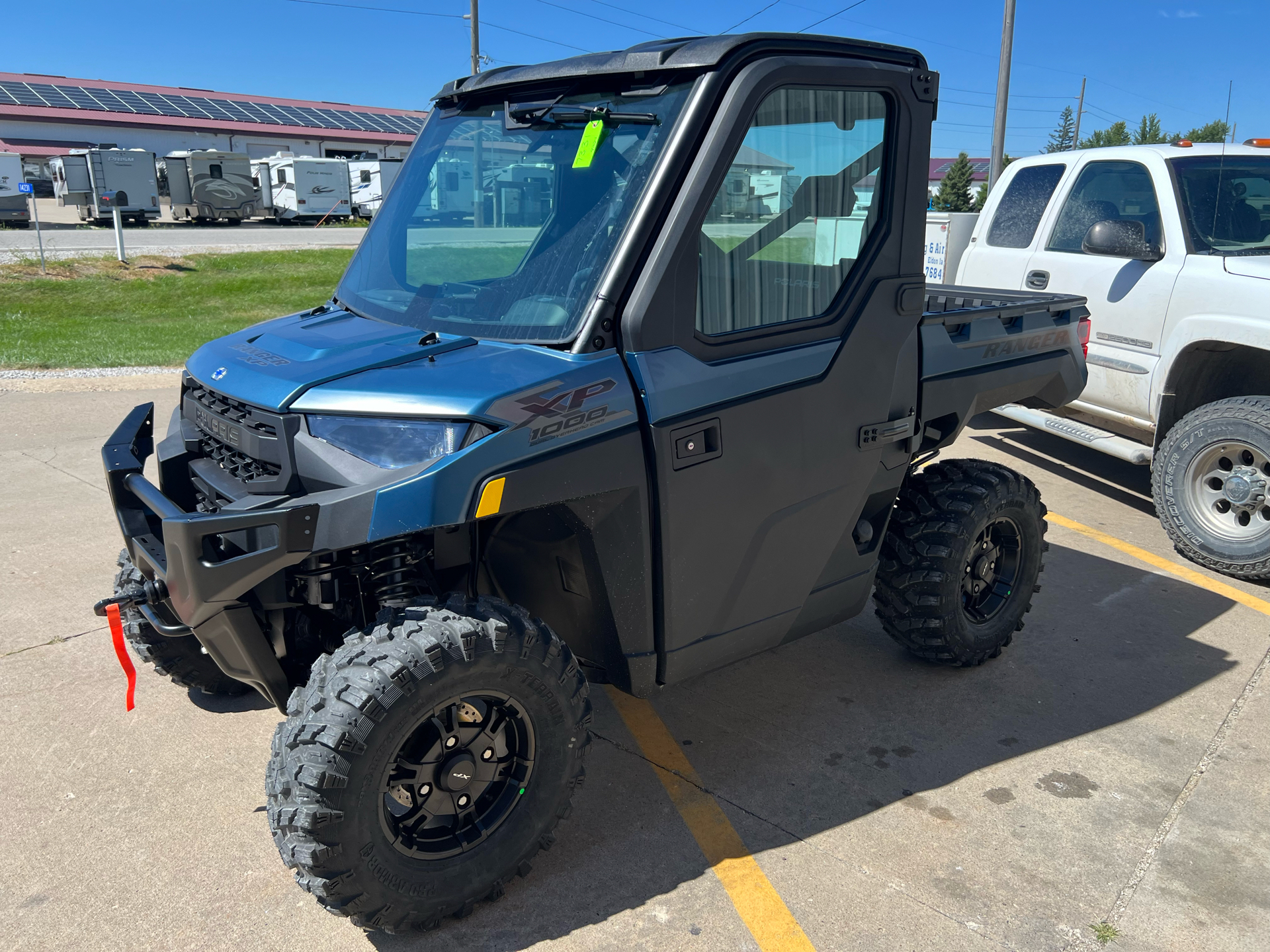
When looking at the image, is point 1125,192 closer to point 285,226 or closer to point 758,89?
point 758,89

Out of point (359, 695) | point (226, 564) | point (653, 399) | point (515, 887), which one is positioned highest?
point (653, 399)

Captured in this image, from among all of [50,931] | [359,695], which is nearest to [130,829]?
[50,931]

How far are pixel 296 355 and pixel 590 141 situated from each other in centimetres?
108

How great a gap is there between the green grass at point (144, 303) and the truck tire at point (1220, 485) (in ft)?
31.1

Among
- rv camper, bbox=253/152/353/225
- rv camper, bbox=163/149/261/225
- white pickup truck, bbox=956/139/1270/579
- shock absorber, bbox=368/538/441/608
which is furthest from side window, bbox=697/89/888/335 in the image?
rv camper, bbox=253/152/353/225

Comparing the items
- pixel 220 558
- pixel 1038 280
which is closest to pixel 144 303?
pixel 1038 280

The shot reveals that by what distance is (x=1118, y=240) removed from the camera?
5383mm

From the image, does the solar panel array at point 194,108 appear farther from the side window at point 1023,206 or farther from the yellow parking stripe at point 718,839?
the yellow parking stripe at point 718,839

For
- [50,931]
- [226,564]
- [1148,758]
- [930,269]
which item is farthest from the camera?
[930,269]

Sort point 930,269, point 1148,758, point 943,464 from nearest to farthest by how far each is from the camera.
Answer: point 1148,758
point 943,464
point 930,269

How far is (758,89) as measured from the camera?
9.34 feet

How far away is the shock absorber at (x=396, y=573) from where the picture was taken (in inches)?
110

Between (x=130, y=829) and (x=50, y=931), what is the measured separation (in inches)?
18.0

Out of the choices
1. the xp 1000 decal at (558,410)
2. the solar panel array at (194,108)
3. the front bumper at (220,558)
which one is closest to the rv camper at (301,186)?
the solar panel array at (194,108)
